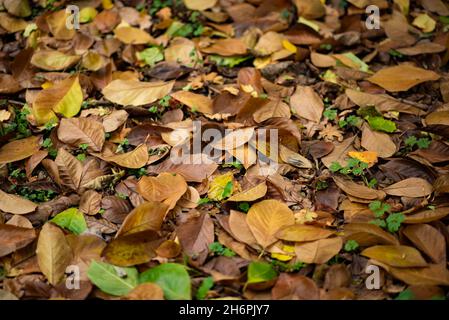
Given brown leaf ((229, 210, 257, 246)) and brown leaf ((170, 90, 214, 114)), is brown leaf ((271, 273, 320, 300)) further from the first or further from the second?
brown leaf ((170, 90, 214, 114))

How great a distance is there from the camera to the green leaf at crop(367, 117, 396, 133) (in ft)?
6.95

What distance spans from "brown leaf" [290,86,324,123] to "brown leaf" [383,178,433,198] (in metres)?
0.47

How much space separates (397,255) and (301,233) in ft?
→ 1.05

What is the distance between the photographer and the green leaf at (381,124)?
2.12m

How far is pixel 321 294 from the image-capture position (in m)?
1.58

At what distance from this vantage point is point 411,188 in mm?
1907

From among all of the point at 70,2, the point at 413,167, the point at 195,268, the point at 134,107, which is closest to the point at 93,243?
the point at 195,268

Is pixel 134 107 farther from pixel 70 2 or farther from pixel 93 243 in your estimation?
pixel 70 2

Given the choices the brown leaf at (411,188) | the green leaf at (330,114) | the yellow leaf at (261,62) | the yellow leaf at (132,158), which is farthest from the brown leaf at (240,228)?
the yellow leaf at (261,62)

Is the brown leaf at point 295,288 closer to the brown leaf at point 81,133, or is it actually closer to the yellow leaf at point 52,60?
the brown leaf at point 81,133

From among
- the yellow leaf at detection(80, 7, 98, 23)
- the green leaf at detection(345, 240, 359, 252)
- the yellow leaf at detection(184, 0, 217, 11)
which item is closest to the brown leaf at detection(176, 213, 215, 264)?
the green leaf at detection(345, 240, 359, 252)

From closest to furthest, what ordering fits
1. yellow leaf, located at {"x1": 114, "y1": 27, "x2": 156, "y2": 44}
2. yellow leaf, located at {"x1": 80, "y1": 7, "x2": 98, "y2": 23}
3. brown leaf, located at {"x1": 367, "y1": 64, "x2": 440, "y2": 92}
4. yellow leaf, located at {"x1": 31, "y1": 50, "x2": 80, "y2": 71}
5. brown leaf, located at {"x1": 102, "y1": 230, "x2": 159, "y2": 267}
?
brown leaf, located at {"x1": 102, "y1": 230, "x2": 159, "y2": 267}, brown leaf, located at {"x1": 367, "y1": 64, "x2": 440, "y2": 92}, yellow leaf, located at {"x1": 31, "y1": 50, "x2": 80, "y2": 71}, yellow leaf, located at {"x1": 114, "y1": 27, "x2": 156, "y2": 44}, yellow leaf, located at {"x1": 80, "y1": 7, "x2": 98, "y2": 23}

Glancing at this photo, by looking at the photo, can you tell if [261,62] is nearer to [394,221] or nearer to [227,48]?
[227,48]
